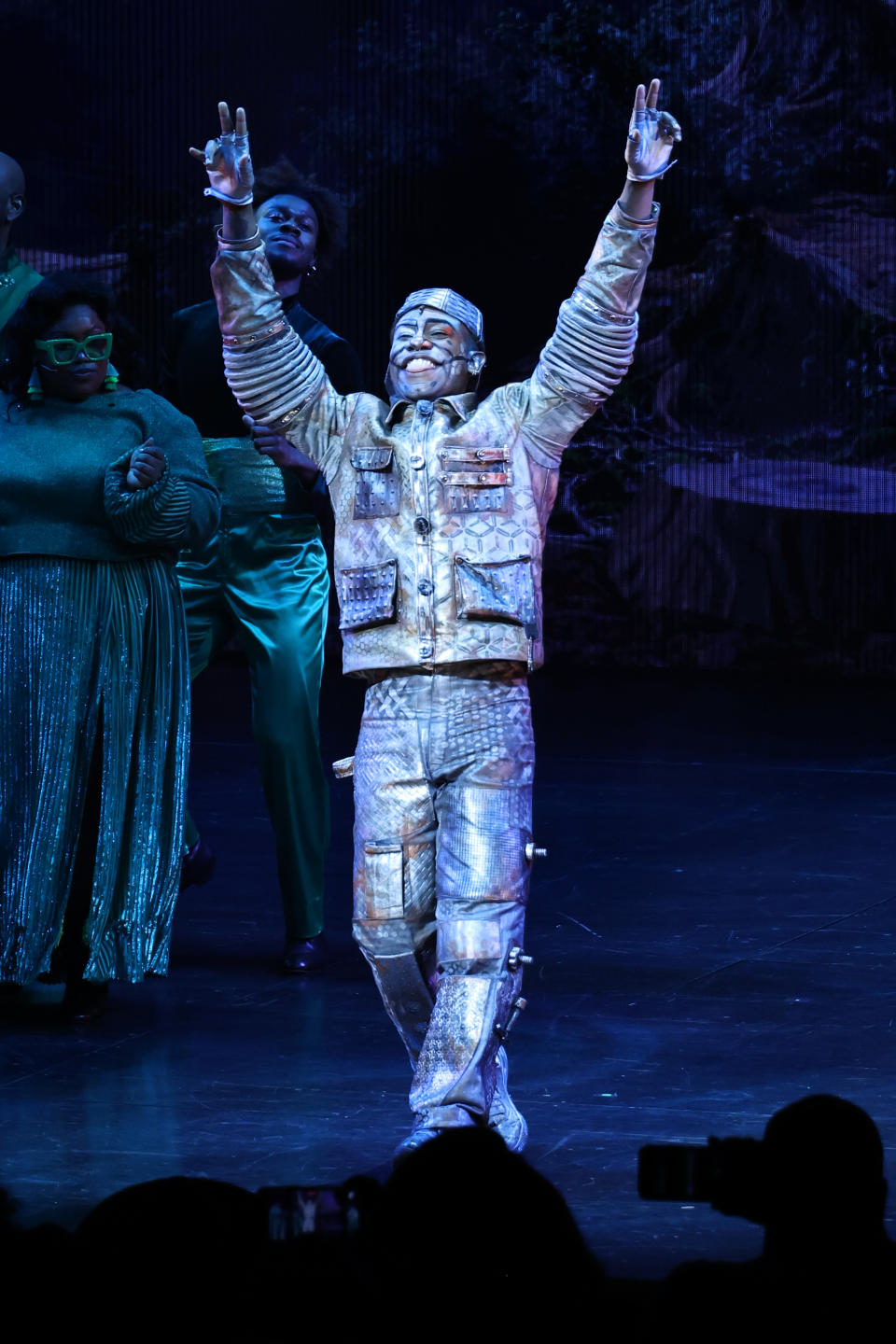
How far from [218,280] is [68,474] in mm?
1092

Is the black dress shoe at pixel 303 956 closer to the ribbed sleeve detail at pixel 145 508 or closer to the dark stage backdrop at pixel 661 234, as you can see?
the ribbed sleeve detail at pixel 145 508

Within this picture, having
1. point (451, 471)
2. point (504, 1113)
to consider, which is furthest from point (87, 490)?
point (504, 1113)

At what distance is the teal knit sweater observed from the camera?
5.00 m

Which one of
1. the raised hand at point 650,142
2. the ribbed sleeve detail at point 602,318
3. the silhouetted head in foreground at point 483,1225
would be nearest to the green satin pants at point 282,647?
the ribbed sleeve detail at point 602,318

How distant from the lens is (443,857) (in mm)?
3941

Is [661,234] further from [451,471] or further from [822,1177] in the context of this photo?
[822,1177]

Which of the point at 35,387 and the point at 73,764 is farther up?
the point at 35,387

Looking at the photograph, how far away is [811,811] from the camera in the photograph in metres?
7.95

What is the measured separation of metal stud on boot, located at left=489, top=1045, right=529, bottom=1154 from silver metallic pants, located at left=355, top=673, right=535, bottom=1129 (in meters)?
0.05

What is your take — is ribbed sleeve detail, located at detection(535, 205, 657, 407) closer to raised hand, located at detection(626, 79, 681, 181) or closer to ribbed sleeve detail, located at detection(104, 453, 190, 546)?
raised hand, located at detection(626, 79, 681, 181)

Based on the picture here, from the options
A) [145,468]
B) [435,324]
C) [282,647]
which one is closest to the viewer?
[435,324]

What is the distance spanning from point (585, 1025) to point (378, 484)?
4.94 feet

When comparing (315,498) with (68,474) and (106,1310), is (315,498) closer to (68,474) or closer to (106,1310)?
(68,474)

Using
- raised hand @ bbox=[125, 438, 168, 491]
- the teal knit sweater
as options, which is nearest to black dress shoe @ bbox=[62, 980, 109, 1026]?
the teal knit sweater
